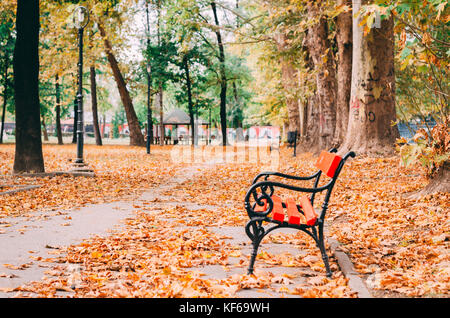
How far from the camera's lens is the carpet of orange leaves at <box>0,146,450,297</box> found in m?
4.00

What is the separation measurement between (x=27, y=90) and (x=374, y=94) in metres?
9.87

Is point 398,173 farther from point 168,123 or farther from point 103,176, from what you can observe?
point 168,123

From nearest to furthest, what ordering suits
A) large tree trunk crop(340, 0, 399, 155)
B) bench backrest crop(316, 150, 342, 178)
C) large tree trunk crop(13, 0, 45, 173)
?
1. bench backrest crop(316, 150, 342, 178)
2. large tree trunk crop(13, 0, 45, 173)
3. large tree trunk crop(340, 0, 399, 155)

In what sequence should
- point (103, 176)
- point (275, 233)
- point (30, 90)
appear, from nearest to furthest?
1. point (275, 233)
2. point (30, 90)
3. point (103, 176)

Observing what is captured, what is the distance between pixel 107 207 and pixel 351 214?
4486 millimetres

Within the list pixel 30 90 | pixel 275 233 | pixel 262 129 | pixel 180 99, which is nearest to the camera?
pixel 275 233

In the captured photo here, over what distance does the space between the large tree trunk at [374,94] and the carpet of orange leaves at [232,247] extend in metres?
2.60

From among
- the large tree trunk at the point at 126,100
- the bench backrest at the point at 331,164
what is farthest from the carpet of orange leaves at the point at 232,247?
→ the large tree trunk at the point at 126,100

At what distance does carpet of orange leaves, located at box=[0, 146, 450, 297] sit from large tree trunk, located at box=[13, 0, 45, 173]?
9.49 feet

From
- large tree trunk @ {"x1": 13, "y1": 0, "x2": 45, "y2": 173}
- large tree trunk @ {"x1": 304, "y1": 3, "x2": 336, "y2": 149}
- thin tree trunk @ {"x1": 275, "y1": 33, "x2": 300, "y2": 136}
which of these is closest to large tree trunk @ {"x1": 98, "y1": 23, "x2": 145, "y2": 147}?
thin tree trunk @ {"x1": 275, "y1": 33, "x2": 300, "y2": 136}

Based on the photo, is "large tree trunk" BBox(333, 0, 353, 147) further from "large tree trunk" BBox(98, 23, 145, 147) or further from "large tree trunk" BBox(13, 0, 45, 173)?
"large tree trunk" BBox(98, 23, 145, 147)

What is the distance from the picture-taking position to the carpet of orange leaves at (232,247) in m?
4.00
